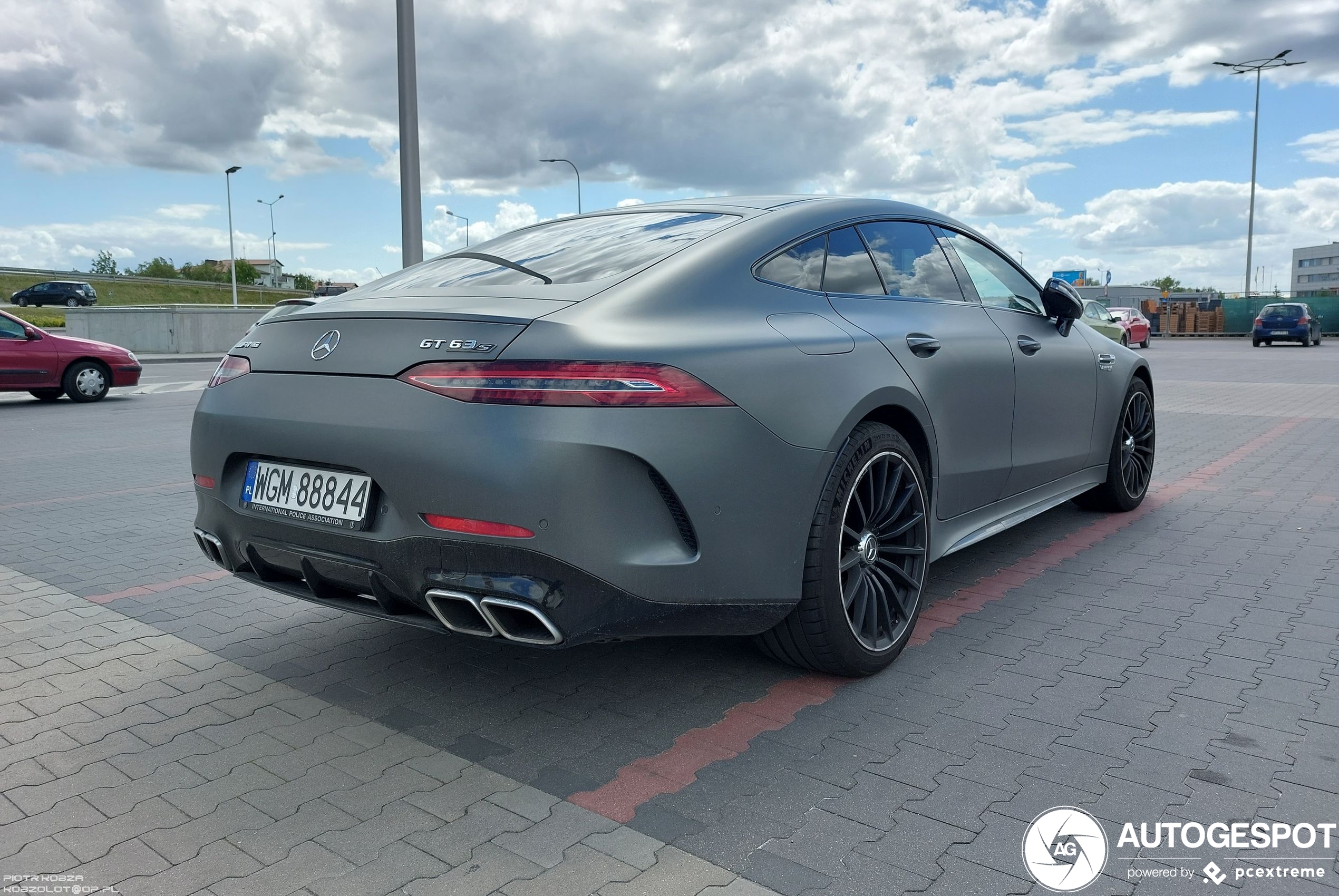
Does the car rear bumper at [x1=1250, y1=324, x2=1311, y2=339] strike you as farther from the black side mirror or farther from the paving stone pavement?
the black side mirror

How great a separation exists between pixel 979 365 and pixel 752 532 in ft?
5.31

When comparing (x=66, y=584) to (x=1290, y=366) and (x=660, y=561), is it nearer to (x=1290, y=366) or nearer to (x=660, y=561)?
(x=660, y=561)

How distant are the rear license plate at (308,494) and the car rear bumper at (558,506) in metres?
0.03

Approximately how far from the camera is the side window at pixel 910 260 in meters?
3.88

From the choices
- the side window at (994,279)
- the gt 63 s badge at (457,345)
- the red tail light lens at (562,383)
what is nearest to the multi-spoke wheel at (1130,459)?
the side window at (994,279)

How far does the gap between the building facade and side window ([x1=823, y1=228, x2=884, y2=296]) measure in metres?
156

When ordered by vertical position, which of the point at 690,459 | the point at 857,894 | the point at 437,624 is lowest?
the point at 857,894

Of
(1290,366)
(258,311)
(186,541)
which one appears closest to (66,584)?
(186,541)

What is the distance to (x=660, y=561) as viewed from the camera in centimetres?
273

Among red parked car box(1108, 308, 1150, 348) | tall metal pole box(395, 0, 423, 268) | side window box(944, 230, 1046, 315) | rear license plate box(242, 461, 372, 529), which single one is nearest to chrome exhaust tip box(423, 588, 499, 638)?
rear license plate box(242, 461, 372, 529)

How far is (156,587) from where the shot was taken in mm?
4648

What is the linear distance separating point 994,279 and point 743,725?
8.36ft

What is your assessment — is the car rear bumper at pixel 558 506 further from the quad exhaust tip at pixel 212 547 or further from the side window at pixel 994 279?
the side window at pixel 994 279

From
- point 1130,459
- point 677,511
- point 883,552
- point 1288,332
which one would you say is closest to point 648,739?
point 677,511
